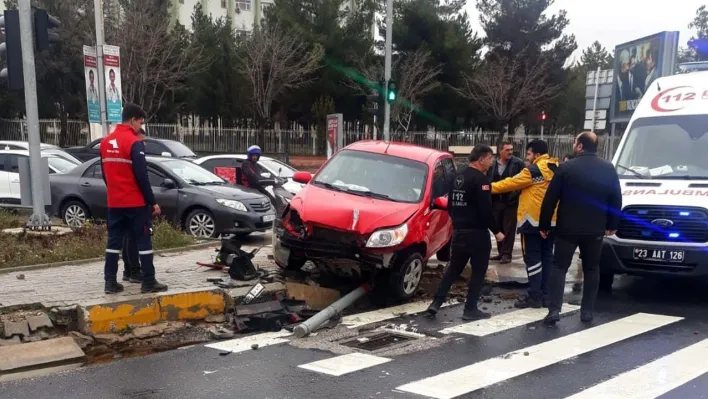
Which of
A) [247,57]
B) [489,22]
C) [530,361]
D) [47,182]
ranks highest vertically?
[489,22]

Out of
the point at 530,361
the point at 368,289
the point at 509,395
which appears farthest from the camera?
the point at 368,289

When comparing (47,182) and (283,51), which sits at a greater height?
(283,51)

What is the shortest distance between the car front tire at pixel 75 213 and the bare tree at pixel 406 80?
989 inches

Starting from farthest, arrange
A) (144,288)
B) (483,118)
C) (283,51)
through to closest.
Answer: (483,118) < (283,51) < (144,288)

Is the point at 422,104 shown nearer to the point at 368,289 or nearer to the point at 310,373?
the point at 368,289

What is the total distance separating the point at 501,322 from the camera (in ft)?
23.2

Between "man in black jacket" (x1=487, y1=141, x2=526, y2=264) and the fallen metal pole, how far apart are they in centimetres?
311

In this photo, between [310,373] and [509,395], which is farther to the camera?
[310,373]

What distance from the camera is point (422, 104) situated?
3912 centimetres

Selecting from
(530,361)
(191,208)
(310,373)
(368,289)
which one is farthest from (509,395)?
(191,208)

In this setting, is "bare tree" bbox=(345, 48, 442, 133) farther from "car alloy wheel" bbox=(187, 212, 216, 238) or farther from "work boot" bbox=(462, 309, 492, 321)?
"work boot" bbox=(462, 309, 492, 321)

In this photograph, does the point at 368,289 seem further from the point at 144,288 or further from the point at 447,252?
the point at 144,288

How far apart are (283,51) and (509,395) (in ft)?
105

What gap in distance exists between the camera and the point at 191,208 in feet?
37.0
